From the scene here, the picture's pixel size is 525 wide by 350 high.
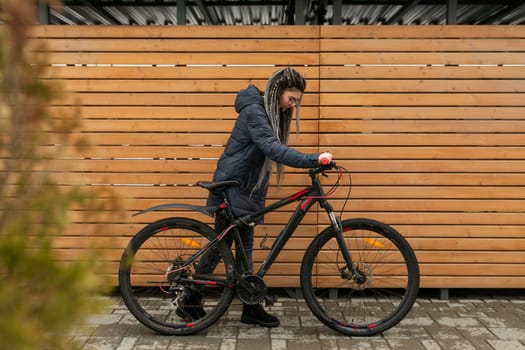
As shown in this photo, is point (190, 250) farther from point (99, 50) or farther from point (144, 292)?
point (99, 50)

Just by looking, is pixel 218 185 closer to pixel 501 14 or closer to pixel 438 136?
pixel 438 136

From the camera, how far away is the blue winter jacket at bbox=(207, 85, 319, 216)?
12.1 ft

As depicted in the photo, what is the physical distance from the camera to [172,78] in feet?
14.9

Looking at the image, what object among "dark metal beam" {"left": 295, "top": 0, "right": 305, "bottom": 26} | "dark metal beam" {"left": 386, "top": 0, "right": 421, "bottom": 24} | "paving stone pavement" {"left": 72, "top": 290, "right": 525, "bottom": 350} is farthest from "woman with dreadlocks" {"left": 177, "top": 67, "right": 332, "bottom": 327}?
"dark metal beam" {"left": 386, "top": 0, "right": 421, "bottom": 24}

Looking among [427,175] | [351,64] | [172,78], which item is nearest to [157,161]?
[172,78]

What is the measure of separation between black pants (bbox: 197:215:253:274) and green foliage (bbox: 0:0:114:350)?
2.59 meters

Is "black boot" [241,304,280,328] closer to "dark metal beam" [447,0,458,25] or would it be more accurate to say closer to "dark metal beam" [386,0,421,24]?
"dark metal beam" [447,0,458,25]

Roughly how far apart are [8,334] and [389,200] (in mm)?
3848

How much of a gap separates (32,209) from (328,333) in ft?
9.97

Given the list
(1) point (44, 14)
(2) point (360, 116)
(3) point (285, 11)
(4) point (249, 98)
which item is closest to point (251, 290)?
(4) point (249, 98)

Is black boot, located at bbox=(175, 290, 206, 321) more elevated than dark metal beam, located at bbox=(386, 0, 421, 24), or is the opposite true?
dark metal beam, located at bbox=(386, 0, 421, 24)

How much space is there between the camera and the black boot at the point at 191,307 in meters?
3.90

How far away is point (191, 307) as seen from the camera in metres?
3.92

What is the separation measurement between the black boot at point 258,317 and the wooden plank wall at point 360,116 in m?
0.71
